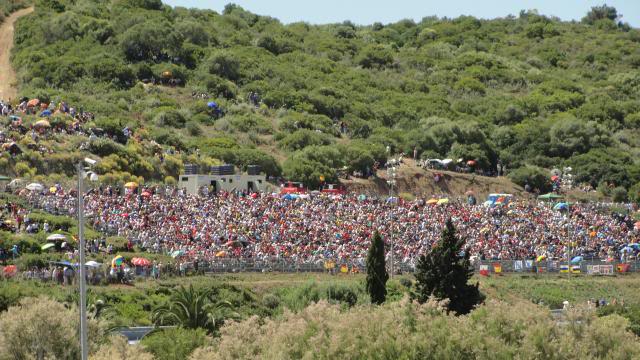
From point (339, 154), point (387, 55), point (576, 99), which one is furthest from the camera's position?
point (387, 55)

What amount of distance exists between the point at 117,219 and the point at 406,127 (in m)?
59.6

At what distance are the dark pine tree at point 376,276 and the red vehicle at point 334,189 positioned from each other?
24.9 metres

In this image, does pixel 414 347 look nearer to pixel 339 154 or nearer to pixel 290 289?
pixel 290 289

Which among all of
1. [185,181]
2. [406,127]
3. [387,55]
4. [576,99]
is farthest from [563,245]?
[387,55]

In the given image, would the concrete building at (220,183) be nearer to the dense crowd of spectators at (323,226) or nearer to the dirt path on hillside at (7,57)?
the dense crowd of spectators at (323,226)

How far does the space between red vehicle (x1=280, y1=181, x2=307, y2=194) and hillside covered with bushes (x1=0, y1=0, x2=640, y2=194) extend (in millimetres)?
5605

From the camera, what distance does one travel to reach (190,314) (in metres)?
46.9

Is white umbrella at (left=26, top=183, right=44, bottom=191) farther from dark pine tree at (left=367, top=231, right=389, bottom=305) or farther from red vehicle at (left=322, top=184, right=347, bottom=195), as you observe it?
red vehicle at (left=322, top=184, right=347, bottom=195)

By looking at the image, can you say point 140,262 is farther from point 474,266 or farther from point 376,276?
point 474,266

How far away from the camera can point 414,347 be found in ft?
121

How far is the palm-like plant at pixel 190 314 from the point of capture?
46719 mm

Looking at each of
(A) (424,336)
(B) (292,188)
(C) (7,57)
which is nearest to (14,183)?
(B) (292,188)

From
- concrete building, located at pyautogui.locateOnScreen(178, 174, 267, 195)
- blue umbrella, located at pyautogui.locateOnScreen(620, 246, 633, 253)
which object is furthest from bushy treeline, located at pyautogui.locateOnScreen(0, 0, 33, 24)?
blue umbrella, located at pyautogui.locateOnScreen(620, 246, 633, 253)

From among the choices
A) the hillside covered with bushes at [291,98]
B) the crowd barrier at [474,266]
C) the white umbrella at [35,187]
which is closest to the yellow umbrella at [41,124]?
the hillside covered with bushes at [291,98]
